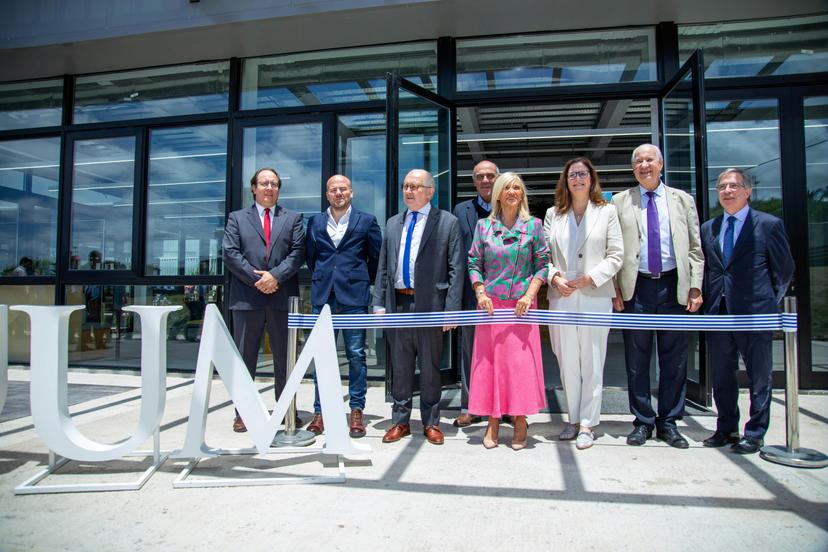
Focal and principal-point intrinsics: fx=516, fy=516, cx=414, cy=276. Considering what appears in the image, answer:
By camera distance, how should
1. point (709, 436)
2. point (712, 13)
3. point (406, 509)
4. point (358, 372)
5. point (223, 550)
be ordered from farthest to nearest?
point (712, 13) → point (358, 372) → point (709, 436) → point (406, 509) → point (223, 550)

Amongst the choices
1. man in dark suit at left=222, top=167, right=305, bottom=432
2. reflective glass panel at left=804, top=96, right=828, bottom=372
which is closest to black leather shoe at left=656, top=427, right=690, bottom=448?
man in dark suit at left=222, top=167, right=305, bottom=432

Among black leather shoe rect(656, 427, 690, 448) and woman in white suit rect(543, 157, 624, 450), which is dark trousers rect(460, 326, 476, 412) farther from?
black leather shoe rect(656, 427, 690, 448)

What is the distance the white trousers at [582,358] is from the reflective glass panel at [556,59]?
292 cm

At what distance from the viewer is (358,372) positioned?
12.0 ft

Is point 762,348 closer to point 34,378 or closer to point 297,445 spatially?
point 297,445

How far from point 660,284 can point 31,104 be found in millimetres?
Answer: 7664

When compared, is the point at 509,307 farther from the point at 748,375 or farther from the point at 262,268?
the point at 262,268

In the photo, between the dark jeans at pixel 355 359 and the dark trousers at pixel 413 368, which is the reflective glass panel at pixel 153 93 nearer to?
the dark jeans at pixel 355 359

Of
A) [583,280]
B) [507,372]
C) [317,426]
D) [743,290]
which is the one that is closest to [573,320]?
[583,280]

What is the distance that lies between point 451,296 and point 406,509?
141 centimetres

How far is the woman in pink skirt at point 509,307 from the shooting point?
316cm

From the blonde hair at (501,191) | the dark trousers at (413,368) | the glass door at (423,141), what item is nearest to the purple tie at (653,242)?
the blonde hair at (501,191)

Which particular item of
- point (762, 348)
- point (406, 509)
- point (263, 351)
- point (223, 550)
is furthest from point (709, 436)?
point (263, 351)

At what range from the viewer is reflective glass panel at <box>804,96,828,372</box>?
4734 mm
